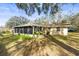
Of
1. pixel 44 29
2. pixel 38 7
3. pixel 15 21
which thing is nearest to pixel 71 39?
pixel 44 29

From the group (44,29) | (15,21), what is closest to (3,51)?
(15,21)

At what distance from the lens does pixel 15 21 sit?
1.80 m

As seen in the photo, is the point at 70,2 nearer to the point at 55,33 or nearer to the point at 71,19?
the point at 71,19

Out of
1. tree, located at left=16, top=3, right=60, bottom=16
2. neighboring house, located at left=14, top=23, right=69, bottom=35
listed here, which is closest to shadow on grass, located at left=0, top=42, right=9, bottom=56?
neighboring house, located at left=14, top=23, right=69, bottom=35

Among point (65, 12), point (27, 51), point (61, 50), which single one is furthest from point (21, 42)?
point (65, 12)

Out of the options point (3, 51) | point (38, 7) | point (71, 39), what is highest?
point (38, 7)

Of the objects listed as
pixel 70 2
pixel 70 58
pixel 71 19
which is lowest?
pixel 70 58

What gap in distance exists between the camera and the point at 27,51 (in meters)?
1.78

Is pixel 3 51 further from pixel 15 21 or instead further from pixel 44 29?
pixel 44 29

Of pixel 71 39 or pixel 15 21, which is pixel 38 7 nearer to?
pixel 15 21

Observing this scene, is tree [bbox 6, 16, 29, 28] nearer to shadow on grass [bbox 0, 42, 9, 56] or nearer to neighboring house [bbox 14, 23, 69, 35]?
neighboring house [bbox 14, 23, 69, 35]

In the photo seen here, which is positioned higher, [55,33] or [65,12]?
[65,12]

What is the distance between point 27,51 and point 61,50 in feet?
1.08

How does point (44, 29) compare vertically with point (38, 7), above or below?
below
